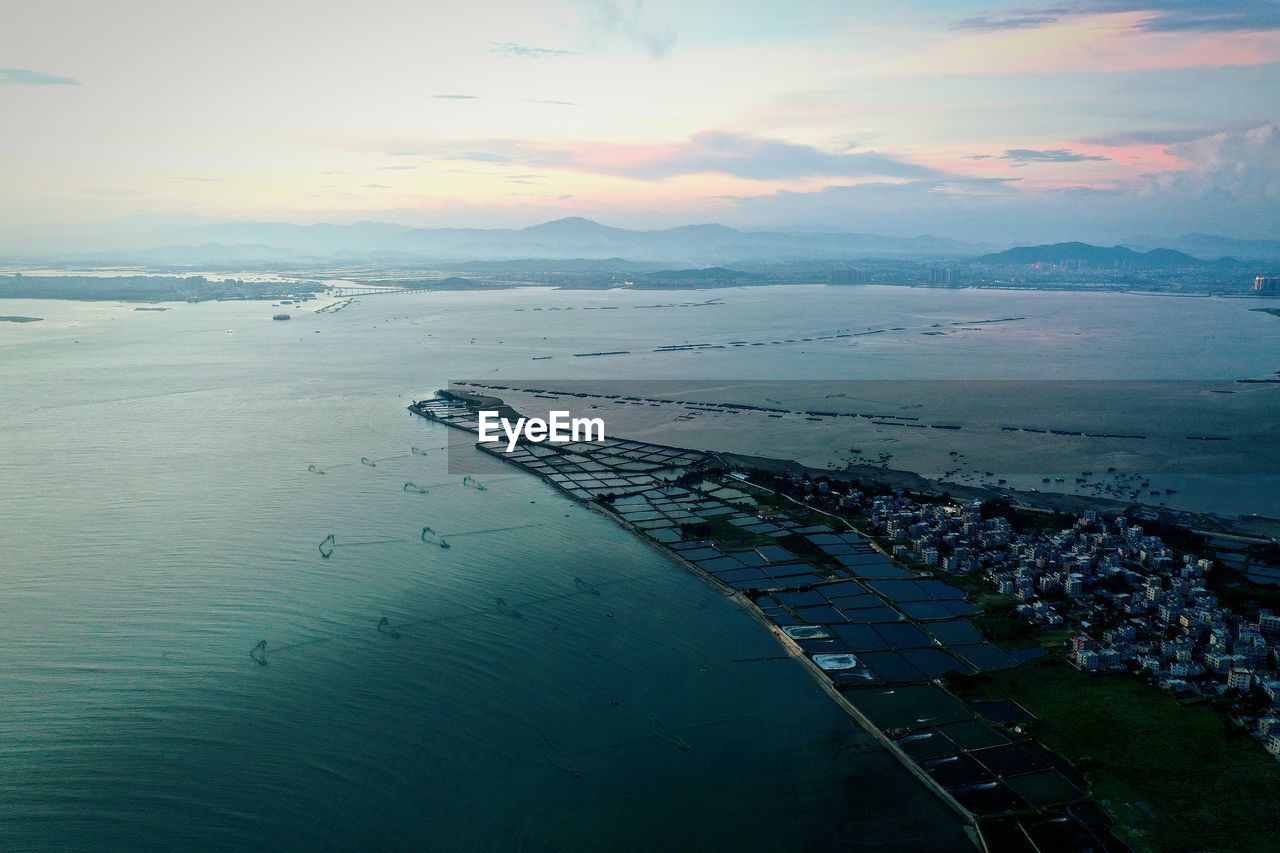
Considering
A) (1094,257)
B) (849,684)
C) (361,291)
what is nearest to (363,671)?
(849,684)

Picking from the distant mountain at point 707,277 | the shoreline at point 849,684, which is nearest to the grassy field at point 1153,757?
the shoreline at point 849,684

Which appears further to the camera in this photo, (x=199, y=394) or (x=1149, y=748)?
(x=199, y=394)

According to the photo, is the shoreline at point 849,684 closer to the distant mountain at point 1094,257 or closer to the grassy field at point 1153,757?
the grassy field at point 1153,757

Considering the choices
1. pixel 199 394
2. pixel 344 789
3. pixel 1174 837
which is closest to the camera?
pixel 1174 837

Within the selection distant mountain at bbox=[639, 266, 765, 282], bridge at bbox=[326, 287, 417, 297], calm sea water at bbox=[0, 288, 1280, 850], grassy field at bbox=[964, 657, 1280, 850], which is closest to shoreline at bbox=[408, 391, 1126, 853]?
calm sea water at bbox=[0, 288, 1280, 850]

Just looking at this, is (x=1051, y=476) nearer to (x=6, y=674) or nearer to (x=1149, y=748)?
(x=1149, y=748)

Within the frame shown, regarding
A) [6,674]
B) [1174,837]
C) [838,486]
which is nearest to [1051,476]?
[838,486]

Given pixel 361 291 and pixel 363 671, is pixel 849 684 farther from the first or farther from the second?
pixel 361 291
